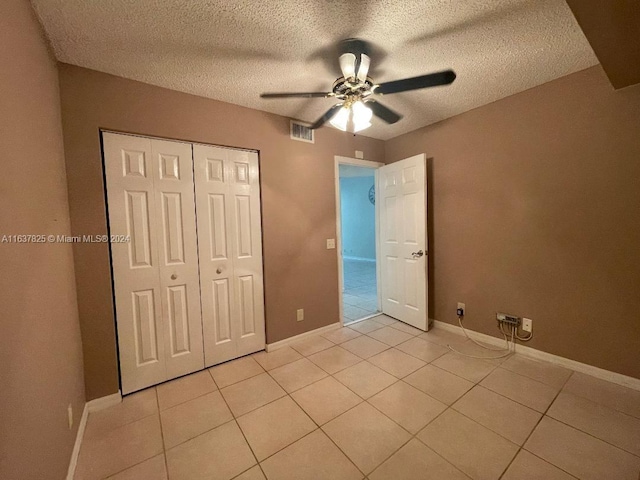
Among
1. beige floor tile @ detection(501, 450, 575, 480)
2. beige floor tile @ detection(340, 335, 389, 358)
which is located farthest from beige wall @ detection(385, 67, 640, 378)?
beige floor tile @ detection(501, 450, 575, 480)

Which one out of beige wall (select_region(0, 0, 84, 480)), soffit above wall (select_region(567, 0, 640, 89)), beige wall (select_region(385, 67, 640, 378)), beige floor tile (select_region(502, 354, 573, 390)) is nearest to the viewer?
beige wall (select_region(0, 0, 84, 480))

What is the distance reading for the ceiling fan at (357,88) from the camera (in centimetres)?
146

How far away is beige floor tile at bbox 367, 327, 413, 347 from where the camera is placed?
273 cm

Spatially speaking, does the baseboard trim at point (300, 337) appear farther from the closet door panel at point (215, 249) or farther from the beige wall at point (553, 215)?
the beige wall at point (553, 215)

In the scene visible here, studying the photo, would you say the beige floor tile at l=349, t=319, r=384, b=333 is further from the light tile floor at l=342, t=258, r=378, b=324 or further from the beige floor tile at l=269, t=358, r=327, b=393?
the beige floor tile at l=269, t=358, r=327, b=393

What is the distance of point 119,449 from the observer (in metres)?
1.47

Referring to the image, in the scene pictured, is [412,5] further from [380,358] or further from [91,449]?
[91,449]

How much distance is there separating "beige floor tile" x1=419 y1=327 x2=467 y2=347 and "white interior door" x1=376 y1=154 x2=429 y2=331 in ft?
0.38

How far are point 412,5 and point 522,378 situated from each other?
2.76m

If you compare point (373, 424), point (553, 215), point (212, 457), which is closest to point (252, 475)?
point (212, 457)

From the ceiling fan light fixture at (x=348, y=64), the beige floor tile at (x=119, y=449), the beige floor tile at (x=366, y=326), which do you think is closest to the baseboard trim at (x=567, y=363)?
the beige floor tile at (x=366, y=326)

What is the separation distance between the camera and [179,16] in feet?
4.46

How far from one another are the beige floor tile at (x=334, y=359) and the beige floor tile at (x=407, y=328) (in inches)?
34.5

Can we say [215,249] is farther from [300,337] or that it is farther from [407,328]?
[407,328]
